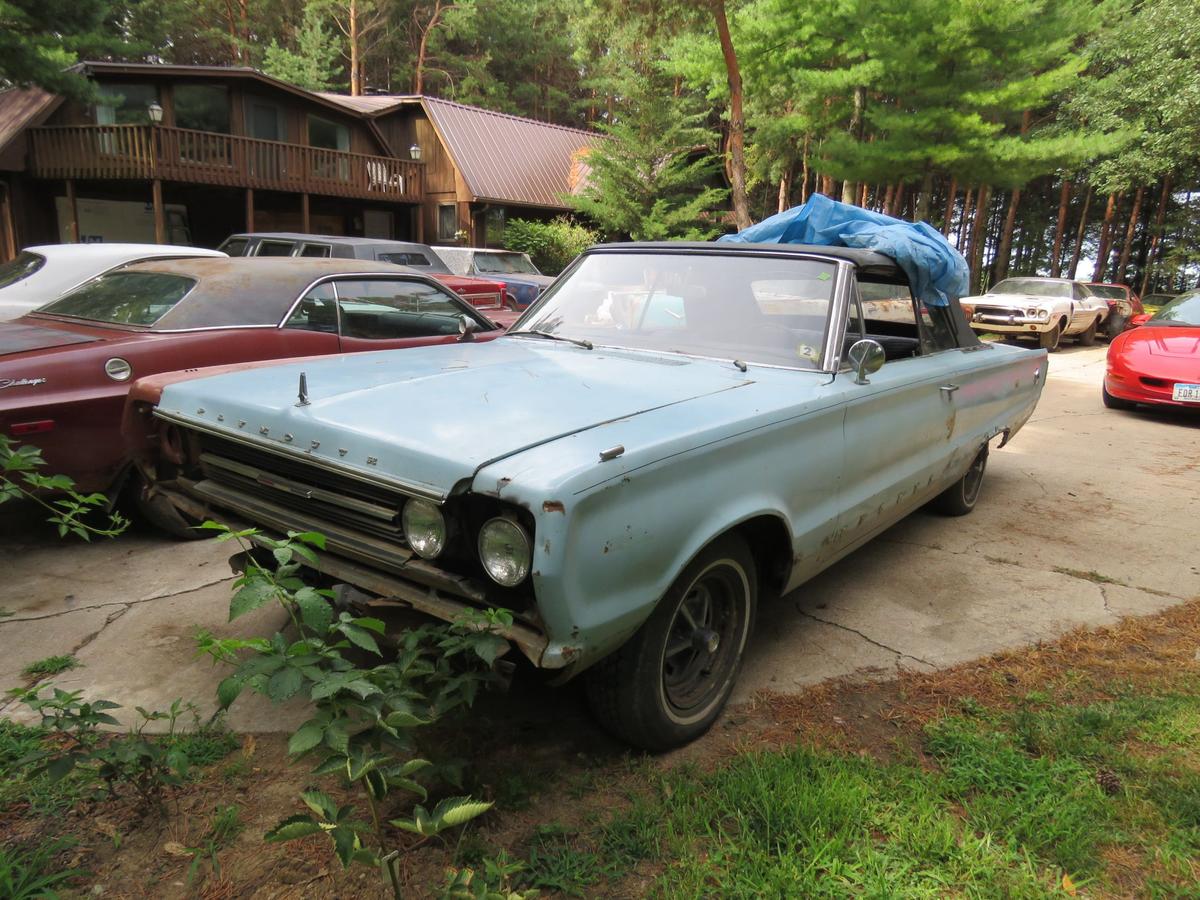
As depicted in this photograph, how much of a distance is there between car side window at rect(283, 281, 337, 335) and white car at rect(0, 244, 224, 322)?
212cm

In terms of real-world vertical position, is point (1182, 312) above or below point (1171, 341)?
above

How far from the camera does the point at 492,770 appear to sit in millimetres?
2469

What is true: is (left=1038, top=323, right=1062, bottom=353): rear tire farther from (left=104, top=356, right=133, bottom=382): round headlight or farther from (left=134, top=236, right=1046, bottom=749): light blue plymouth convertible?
(left=104, top=356, right=133, bottom=382): round headlight

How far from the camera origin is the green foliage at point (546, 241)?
23922 mm

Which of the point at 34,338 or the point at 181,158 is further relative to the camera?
the point at 181,158

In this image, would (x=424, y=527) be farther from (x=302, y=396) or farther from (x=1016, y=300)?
(x=1016, y=300)

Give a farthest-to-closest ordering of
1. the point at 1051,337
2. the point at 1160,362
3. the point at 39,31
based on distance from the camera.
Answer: the point at 1051,337 < the point at 39,31 < the point at 1160,362

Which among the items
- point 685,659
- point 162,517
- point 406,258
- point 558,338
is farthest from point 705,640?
point 406,258

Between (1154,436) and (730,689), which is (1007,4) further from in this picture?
(730,689)

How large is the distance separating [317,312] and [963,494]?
4422 millimetres

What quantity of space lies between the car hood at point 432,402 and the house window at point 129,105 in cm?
1975

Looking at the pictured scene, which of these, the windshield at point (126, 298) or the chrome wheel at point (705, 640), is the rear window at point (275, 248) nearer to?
the windshield at point (126, 298)

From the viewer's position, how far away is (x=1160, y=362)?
348 inches

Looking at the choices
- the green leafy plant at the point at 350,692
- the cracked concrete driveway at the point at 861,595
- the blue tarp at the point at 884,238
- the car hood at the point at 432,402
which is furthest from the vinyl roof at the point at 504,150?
the green leafy plant at the point at 350,692
